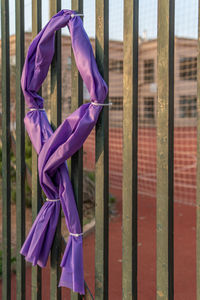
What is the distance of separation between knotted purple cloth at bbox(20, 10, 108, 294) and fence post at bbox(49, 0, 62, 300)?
0.04m

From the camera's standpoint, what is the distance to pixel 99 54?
1.54m

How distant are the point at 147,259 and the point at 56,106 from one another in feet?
8.31

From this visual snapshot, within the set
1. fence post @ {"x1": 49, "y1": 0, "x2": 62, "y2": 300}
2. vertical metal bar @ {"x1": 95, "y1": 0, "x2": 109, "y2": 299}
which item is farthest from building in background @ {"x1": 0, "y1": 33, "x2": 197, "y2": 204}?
vertical metal bar @ {"x1": 95, "y1": 0, "x2": 109, "y2": 299}

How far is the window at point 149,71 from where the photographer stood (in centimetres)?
2411

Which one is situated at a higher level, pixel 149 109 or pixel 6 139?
pixel 149 109

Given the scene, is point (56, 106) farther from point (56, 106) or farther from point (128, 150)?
point (128, 150)

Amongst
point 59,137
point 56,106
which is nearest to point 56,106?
point 56,106

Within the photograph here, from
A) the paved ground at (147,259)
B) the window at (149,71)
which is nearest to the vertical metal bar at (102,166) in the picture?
the paved ground at (147,259)

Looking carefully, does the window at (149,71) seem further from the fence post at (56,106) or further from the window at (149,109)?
the fence post at (56,106)

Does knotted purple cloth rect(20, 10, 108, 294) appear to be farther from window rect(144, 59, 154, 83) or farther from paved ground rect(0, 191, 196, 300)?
window rect(144, 59, 154, 83)

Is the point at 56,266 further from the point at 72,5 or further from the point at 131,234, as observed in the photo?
the point at 72,5

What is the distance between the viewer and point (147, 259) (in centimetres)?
386

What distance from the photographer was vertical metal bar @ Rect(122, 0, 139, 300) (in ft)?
4.72

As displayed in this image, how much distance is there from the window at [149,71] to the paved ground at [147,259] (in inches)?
743
